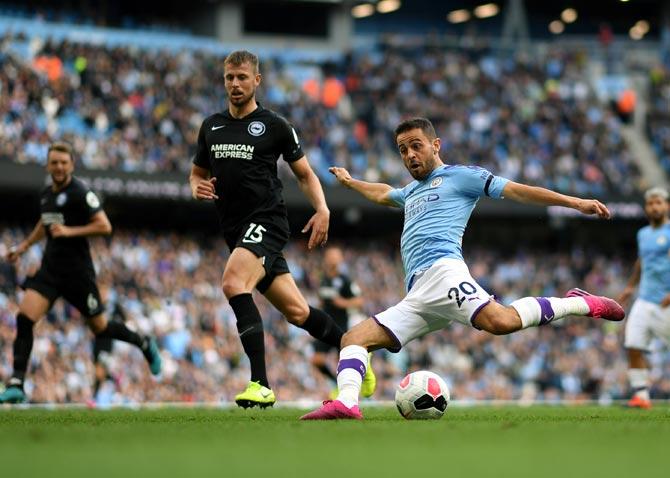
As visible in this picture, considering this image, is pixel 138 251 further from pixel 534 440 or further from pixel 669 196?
pixel 534 440

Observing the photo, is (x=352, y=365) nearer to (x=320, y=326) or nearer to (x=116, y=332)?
(x=320, y=326)

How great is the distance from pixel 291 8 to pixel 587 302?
1199 inches

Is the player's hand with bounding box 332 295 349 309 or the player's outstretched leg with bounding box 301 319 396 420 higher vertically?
the player's hand with bounding box 332 295 349 309

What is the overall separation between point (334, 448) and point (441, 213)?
3.25 meters

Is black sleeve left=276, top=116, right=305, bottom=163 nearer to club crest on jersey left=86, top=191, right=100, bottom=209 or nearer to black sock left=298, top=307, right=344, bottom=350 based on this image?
black sock left=298, top=307, right=344, bottom=350

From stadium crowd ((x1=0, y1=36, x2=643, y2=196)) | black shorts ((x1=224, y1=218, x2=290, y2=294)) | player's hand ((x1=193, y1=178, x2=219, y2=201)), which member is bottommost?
black shorts ((x1=224, y1=218, x2=290, y2=294))

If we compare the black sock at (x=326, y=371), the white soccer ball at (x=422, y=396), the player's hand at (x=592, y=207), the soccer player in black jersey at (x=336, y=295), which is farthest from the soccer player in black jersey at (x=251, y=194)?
the soccer player in black jersey at (x=336, y=295)

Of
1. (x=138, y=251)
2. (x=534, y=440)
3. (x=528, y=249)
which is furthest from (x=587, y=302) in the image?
(x=528, y=249)

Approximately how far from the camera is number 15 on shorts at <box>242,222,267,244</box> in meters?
9.16

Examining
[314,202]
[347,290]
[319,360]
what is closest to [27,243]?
[314,202]

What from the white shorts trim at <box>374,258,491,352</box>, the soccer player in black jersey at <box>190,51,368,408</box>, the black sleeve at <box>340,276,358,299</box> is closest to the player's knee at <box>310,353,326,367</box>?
the black sleeve at <box>340,276,358,299</box>

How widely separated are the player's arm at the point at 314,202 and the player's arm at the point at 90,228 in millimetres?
2476

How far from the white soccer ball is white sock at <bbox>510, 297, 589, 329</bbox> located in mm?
767

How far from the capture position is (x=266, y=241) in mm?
9258
